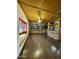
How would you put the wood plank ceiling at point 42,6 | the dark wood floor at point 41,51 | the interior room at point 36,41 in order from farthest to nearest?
the wood plank ceiling at point 42,6 → the interior room at point 36,41 → the dark wood floor at point 41,51

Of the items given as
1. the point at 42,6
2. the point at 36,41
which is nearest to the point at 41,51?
the point at 42,6

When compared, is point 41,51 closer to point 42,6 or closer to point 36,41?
point 42,6

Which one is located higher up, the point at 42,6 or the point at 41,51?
the point at 42,6

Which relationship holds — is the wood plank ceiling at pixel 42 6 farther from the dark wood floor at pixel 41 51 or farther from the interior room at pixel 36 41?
the dark wood floor at pixel 41 51

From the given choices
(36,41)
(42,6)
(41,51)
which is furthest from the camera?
(36,41)

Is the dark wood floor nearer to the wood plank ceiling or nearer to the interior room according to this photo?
the interior room

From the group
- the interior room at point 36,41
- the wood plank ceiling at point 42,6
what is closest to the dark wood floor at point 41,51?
the interior room at point 36,41

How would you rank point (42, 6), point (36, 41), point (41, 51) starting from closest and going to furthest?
point (41, 51) < point (42, 6) < point (36, 41)
